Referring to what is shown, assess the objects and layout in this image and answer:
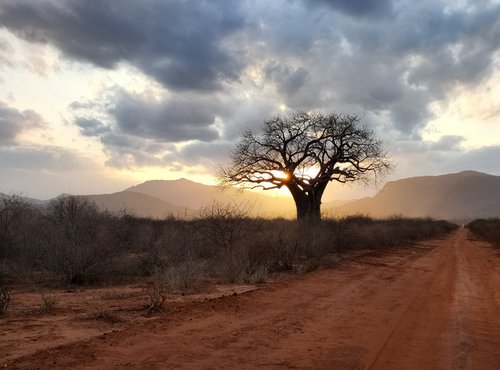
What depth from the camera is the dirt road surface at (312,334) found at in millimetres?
5449

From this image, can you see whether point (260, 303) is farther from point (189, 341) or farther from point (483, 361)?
point (483, 361)

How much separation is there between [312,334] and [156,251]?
9854 millimetres

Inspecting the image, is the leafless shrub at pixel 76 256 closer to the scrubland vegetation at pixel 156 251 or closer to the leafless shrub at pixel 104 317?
the scrubland vegetation at pixel 156 251

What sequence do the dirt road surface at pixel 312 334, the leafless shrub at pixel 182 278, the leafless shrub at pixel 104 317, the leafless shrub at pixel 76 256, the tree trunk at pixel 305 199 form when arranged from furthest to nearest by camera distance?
the tree trunk at pixel 305 199, the leafless shrub at pixel 76 256, the leafless shrub at pixel 182 278, the leafless shrub at pixel 104 317, the dirt road surface at pixel 312 334

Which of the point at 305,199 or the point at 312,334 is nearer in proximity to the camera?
the point at 312,334

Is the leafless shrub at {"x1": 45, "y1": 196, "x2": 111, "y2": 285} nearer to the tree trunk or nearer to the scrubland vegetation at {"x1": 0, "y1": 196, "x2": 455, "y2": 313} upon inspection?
the scrubland vegetation at {"x1": 0, "y1": 196, "x2": 455, "y2": 313}

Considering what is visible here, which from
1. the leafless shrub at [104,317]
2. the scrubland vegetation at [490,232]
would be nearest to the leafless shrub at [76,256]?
the leafless shrub at [104,317]

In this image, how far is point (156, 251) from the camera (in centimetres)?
1573

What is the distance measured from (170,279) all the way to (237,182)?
2365 centimetres

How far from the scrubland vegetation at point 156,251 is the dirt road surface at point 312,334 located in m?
1.61

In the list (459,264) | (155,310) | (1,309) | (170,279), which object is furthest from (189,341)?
(459,264)

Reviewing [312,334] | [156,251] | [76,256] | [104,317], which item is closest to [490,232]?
[156,251]

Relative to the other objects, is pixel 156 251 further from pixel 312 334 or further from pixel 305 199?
pixel 305 199

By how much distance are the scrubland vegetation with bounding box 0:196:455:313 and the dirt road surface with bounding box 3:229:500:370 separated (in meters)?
1.61
